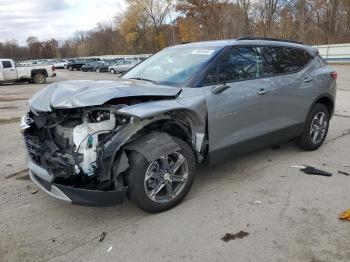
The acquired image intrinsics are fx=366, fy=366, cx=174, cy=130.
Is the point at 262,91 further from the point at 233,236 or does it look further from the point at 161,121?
the point at 233,236

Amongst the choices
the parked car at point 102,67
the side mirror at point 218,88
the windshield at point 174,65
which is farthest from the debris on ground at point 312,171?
the parked car at point 102,67

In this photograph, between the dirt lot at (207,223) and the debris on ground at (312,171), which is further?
the debris on ground at (312,171)

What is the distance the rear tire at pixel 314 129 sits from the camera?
5855mm

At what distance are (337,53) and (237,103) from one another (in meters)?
31.9

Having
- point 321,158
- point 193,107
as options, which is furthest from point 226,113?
point 321,158

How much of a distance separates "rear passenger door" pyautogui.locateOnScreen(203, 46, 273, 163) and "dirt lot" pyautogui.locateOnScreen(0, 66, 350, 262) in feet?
1.85

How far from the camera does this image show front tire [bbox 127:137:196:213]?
142 inches

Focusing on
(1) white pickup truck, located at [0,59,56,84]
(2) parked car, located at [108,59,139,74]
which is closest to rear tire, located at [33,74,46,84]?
(1) white pickup truck, located at [0,59,56,84]

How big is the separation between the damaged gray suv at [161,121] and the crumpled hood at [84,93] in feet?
0.04

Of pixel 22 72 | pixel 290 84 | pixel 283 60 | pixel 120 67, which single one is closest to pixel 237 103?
pixel 290 84

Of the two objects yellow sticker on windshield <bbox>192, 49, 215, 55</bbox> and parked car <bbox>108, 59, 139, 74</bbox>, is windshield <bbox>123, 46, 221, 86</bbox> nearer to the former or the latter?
yellow sticker on windshield <bbox>192, 49, 215, 55</bbox>

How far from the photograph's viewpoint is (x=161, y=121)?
3984mm

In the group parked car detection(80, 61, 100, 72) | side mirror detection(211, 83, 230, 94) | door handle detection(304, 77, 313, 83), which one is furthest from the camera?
parked car detection(80, 61, 100, 72)

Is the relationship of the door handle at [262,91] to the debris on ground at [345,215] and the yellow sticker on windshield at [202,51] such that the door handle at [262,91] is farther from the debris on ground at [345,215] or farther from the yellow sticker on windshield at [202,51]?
the debris on ground at [345,215]
